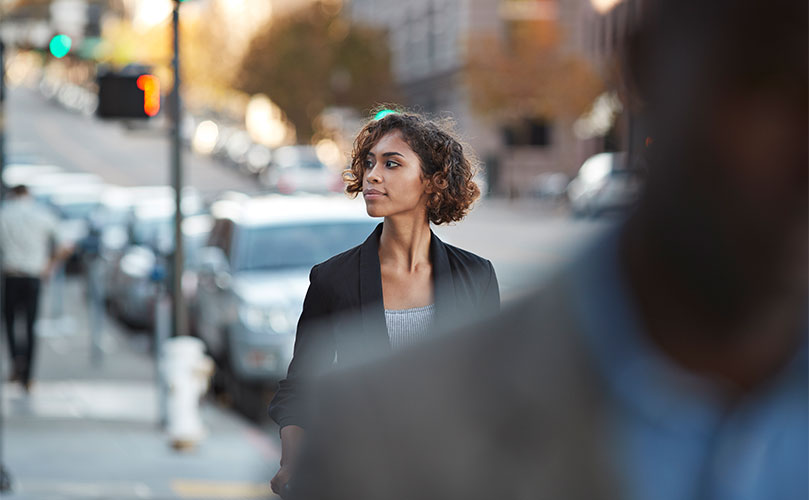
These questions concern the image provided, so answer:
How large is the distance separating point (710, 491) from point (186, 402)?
8.31 metres

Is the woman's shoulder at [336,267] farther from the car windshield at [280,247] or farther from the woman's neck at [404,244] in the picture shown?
the car windshield at [280,247]

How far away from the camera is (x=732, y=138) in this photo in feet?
1.61

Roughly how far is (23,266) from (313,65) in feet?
155

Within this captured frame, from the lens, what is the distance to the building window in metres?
52.4

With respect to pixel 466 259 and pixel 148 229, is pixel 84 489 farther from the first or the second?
pixel 148 229

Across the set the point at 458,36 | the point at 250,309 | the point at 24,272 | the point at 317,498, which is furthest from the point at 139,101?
the point at 458,36

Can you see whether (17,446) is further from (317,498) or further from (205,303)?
(317,498)

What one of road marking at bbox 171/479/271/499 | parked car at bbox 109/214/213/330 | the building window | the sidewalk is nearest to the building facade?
the building window

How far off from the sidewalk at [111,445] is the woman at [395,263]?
3909 millimetres

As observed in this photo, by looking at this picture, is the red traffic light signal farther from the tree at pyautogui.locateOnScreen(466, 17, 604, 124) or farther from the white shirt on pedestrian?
the tree at pyautogui.locateOnScreen(466, 17, 604, 124)

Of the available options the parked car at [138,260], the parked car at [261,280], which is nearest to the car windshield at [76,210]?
the parked car at [138,260]

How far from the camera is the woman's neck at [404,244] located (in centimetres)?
154

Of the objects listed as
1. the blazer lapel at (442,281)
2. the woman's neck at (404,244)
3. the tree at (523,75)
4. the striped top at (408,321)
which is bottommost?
the striped top at (408,321)

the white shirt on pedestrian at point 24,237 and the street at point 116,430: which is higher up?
the white shirt on pedestrian at point 24,237
